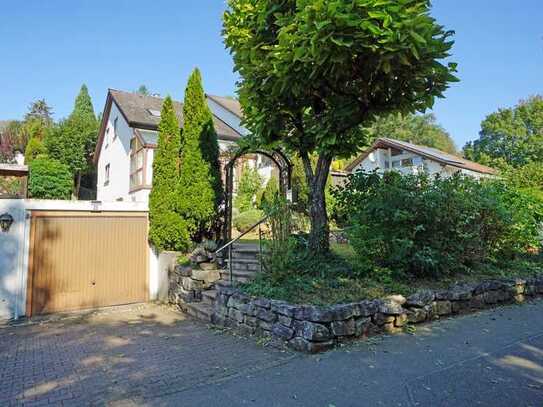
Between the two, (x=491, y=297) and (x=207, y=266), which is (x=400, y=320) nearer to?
(x=491, y=297)

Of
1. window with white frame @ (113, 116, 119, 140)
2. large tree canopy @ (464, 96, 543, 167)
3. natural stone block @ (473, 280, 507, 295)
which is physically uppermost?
large tree canopy @ (464, 96, 543, 167)

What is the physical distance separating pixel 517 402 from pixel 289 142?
5.10m

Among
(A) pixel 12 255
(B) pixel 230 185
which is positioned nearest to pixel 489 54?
(B) pixel 230 185

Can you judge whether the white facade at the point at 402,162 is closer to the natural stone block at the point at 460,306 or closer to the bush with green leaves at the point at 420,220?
the bush with green leaves at the point at 420,220

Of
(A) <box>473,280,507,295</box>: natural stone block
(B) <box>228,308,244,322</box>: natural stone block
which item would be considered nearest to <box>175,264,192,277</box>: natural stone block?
(B) <box>228,308,244,322</box>: natural stone block

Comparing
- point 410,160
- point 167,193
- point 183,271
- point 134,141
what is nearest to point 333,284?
point 183,271

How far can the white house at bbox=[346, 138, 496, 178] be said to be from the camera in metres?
20.5

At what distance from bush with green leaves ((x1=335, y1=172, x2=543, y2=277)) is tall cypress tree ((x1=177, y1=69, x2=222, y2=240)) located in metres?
3.12

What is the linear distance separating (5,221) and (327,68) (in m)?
6.64

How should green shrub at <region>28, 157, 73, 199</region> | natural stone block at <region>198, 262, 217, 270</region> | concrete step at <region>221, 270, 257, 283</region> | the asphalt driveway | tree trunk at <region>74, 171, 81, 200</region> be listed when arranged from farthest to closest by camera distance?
tree trunk at <region>74, 171, 81, 200</region> → green shrub at <region>28, 157, 73, 199</region> → natural stone block at <region>198, 262, 217, 270</region> → concrete step at <region>221, 270, 257, 283</region> → the asphalt driveway

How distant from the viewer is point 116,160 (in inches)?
765

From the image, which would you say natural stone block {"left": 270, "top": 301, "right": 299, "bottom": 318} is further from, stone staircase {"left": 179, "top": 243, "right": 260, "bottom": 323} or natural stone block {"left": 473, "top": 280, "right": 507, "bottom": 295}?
natural stone block {"left": 473, "top": 280, "right": 507, "bottom": 295}

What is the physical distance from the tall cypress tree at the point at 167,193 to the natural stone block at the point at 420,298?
5055mm

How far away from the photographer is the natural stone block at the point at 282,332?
185 inches
